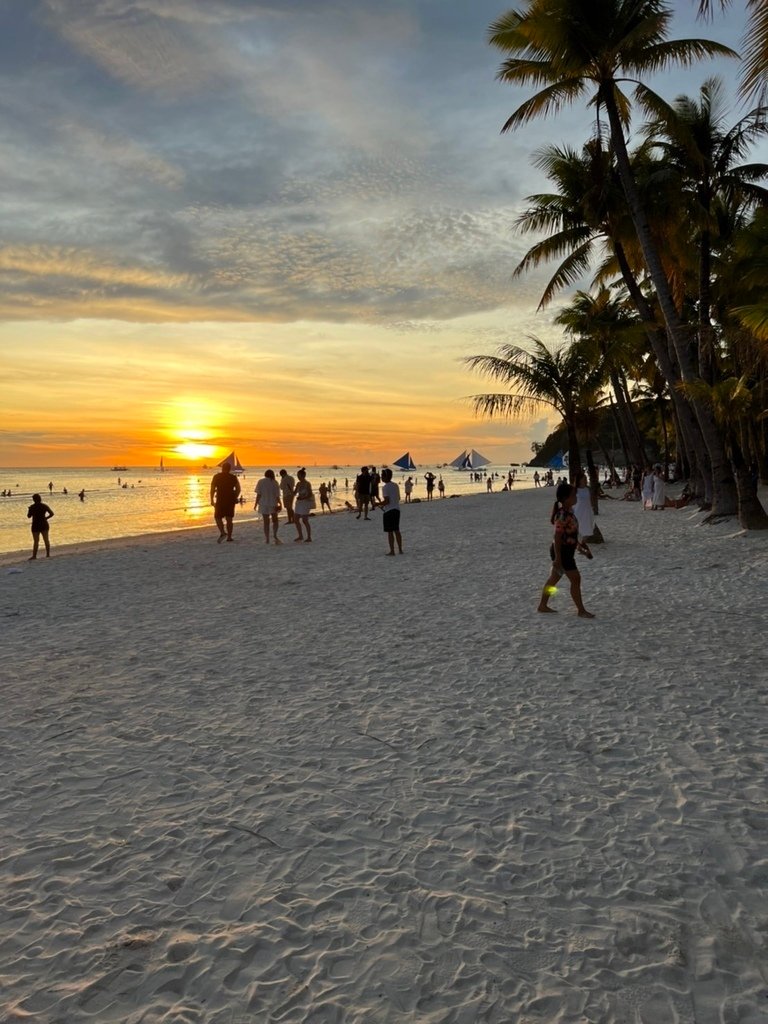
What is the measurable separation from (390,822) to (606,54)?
17621 millimetres

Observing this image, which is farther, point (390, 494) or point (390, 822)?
point (390, 494)

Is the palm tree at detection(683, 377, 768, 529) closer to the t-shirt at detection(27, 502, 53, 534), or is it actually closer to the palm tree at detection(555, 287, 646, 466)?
the palm tree at detection(555, 287, 646, 466)

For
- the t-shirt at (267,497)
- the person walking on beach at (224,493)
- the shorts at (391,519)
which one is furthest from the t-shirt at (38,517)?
the shorts at (391,519)

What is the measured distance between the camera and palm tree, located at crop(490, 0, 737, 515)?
14.6 metres

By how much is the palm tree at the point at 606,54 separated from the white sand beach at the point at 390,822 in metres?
9.97

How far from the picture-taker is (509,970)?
2.64 m

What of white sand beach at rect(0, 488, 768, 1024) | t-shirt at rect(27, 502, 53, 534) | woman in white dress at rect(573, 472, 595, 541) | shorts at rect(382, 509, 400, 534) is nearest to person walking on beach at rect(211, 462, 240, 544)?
t-shirt at rect(27, 502, 53, 534)

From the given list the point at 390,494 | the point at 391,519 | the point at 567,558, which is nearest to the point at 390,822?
the point at 567,558

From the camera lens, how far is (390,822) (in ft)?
12.3

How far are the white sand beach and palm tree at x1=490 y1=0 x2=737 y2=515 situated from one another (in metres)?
9.97

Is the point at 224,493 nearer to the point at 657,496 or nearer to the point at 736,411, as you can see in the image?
the point at 736,411

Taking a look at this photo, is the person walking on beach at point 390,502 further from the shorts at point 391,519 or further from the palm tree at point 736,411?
the palm tree at point 736,411

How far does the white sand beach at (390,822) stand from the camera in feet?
8.52

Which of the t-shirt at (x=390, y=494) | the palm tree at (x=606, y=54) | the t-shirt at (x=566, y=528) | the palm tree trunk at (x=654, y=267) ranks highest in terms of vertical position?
the palm tree at (x=606, y=54)
